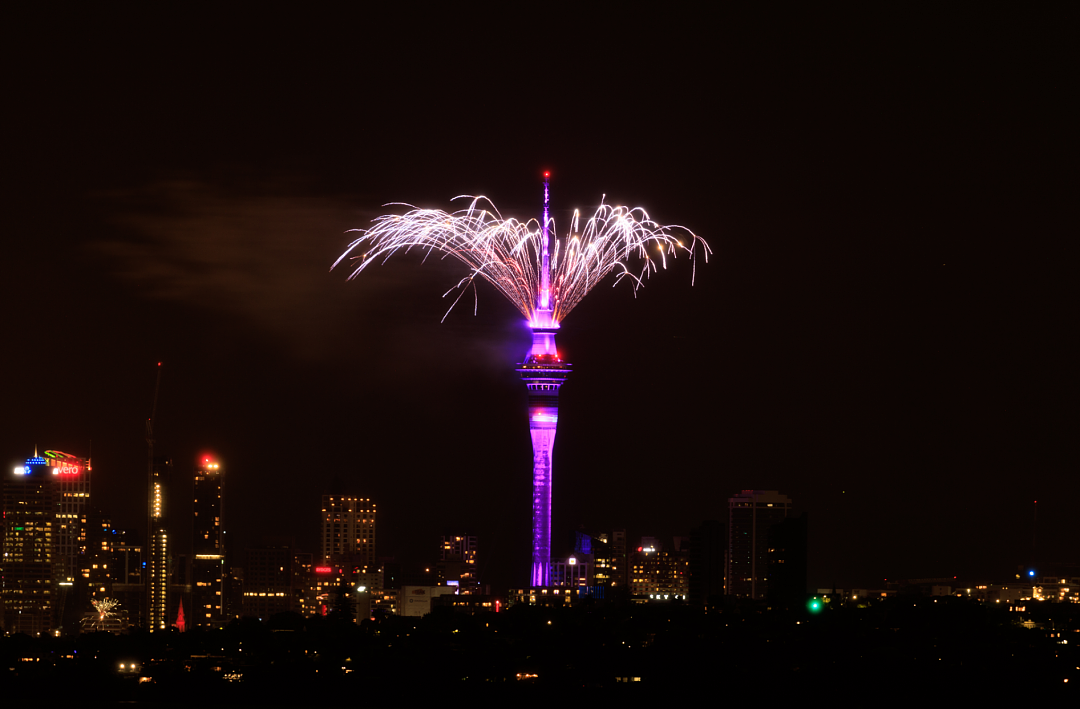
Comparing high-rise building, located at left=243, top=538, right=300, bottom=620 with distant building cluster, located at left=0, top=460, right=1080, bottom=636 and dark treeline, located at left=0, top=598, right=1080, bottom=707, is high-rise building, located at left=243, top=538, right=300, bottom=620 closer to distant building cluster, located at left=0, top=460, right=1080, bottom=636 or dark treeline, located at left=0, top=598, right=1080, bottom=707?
distant building cluster, located at left=0, top=460, right=1080, bottom=636

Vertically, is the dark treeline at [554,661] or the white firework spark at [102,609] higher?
the dark treeline at [554,661]

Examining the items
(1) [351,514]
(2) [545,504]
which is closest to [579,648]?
(2) [545,504]

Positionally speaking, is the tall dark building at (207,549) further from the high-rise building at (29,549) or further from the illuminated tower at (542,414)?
the illuminated tower at (542,414)

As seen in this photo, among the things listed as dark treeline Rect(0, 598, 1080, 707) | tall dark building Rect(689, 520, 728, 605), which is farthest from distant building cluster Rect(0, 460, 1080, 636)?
dark treeline Rect(0, 598, 1080, 707)

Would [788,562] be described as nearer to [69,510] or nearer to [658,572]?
[658,572]

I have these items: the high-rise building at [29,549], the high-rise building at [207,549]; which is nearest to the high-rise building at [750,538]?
the high-rise building at [207,549]
